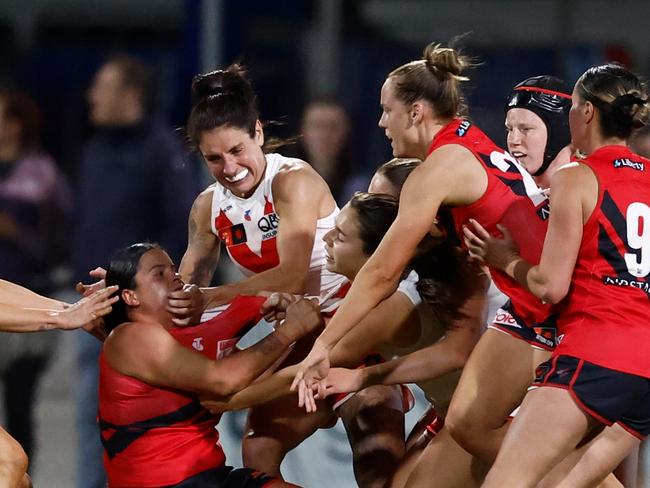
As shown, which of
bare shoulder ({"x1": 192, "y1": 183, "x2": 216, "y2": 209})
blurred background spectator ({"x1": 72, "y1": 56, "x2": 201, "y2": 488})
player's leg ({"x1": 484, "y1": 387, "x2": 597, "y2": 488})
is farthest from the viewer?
blurred background spectator ({"x1": 72, "y1": 56, "x2": 201, "y2": 488})

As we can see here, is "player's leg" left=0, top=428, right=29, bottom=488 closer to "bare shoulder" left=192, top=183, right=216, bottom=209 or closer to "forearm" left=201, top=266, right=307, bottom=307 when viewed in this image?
"forearm" left=201, top=266, right=307, bottom=307

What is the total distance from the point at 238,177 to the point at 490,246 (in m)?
1.10

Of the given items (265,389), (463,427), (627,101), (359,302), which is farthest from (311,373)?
(627,101)

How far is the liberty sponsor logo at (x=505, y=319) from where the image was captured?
456 cm

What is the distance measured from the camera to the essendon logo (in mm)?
5270

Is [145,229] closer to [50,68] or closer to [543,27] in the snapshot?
[50,68]

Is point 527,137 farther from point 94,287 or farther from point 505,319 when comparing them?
point 94,287

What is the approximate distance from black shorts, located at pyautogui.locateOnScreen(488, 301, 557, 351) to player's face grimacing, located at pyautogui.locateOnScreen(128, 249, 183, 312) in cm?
117

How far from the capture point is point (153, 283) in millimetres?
4715

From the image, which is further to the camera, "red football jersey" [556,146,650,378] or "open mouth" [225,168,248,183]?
"open mouth" [225,168,248,183]

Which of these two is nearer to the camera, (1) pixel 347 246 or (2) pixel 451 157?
(2) pixel 451 157

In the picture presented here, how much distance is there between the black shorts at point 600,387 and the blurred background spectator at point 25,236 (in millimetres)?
3638

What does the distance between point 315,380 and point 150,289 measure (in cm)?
69

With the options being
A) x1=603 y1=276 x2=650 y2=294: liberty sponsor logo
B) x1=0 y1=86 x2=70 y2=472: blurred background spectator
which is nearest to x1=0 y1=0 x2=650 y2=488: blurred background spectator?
x1=0 y1=86 x2=70 y2=472: blurred background spectator
